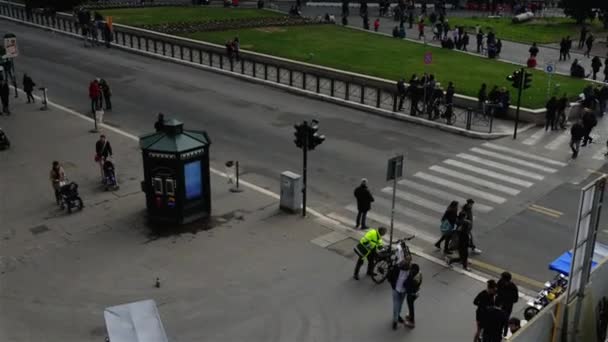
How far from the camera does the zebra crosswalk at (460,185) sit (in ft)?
60.4

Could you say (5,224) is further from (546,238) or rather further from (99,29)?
(99,29)

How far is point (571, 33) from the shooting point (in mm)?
52750

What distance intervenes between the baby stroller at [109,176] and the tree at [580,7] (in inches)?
1762

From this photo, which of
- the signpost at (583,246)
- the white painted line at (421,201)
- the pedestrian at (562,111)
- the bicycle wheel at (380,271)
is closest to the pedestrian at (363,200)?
the white painted line at (421,201)

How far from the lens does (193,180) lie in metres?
17.2

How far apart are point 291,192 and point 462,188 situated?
561 centimetres

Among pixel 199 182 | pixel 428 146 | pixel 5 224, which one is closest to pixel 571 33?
pixel 428 146

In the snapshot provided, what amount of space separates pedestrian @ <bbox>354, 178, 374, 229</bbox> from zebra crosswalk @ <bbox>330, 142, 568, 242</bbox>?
1.61 feet

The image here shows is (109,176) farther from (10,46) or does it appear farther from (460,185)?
(10,46)

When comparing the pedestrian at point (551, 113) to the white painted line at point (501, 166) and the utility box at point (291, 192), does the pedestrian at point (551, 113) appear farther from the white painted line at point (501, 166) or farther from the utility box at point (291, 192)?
the utility box at point (291, 192)

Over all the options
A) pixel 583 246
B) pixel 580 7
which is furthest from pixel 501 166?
pixel 580 7

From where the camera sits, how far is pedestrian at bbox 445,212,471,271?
15.2 metres

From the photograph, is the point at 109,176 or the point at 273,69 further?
the point at 273,69

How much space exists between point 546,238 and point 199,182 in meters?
8.98
